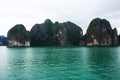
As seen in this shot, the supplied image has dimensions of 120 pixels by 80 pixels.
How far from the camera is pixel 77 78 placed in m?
28.6

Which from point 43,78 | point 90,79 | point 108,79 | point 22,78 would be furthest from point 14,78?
point 108,79

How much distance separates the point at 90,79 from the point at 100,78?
1.62 meters

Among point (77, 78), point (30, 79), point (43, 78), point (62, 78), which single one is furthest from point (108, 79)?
point (30, 79)

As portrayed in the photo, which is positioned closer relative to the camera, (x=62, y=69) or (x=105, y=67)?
(x=62, y=69)

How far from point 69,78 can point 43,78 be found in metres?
3.82

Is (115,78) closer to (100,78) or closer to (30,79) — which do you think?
(100,78)

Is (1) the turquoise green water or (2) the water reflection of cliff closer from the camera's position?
(1) the turquoise green water

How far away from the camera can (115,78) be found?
28.0m

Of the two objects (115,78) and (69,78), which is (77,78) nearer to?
(69,78)

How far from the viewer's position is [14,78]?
28922 mm

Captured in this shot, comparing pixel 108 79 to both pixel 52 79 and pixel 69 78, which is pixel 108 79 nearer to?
pixel 69 78

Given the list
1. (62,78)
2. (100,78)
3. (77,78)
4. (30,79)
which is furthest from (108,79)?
(30,79)

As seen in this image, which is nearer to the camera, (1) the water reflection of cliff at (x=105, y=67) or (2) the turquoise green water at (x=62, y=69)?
(2) the turquoise green water at (x=62, y=69)

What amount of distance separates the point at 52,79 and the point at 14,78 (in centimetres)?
571
